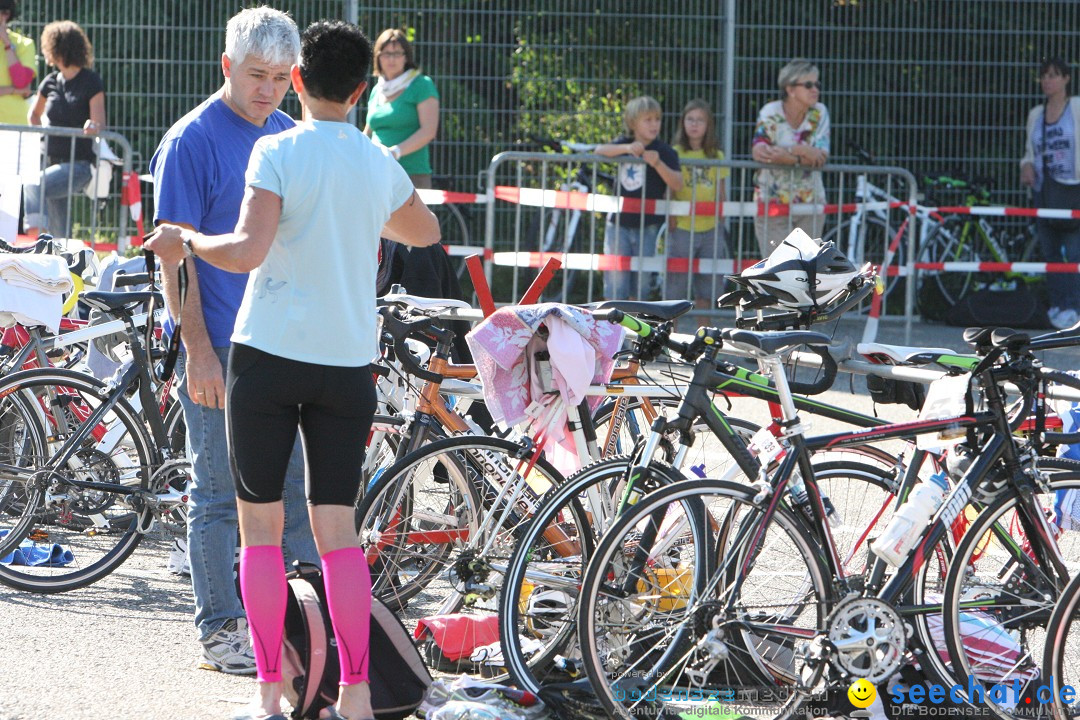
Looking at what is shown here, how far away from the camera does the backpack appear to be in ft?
13.7

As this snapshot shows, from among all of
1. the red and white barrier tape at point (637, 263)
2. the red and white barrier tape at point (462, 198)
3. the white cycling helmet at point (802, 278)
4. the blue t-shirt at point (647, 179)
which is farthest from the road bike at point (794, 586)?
the red and white barrier tape at point (462, 198)

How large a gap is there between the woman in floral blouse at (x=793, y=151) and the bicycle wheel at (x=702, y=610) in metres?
6.52

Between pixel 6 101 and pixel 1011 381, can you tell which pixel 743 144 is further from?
pixel 1011 381

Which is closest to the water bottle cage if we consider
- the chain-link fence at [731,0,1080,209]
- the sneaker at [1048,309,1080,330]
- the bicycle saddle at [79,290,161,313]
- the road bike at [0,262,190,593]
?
the road bike at [0,262,190,593]

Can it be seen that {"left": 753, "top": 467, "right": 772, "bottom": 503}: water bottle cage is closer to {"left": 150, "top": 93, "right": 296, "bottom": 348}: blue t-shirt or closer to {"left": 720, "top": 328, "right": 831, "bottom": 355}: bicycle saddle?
{"left": 720, "top": 328, "right": 831, "bottom": 355}: bicycle saddle

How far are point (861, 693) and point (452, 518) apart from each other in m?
1.51

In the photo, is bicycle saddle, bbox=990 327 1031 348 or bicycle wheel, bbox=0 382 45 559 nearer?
bicycle saddle, bbox=990 327 1031 348

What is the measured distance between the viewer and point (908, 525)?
14.1 ft

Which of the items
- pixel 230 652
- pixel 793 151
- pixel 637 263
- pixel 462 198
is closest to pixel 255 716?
pixel 230 652

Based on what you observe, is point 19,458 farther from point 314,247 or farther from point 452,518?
point 314,247

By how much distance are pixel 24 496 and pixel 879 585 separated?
3.19 m

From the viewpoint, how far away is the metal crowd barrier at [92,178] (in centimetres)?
993

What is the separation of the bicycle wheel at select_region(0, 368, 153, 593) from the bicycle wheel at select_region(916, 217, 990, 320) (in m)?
8.34

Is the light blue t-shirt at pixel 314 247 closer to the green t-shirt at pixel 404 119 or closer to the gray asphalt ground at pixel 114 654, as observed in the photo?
the gray asphalt ground at pixel 114 654
